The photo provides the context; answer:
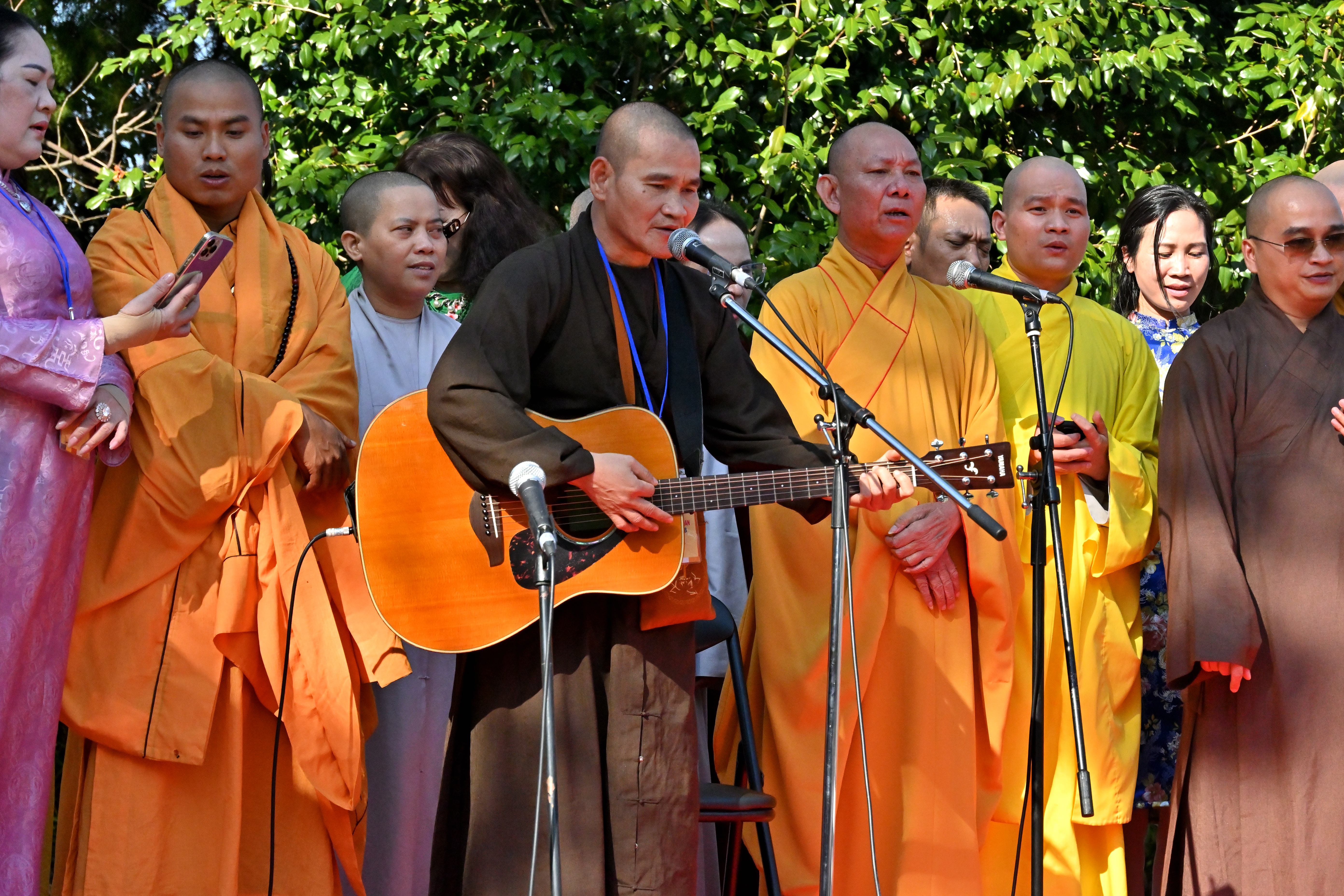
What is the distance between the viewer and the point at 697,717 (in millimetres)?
4785

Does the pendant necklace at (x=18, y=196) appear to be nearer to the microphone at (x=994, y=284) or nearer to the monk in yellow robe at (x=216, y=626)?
the monk in yellow robe at (x=216, y=626)

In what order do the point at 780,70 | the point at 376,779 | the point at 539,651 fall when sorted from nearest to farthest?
1. the point at 539,651
2. the point at 376,779
3. the point at 780,70

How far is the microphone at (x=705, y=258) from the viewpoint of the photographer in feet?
10.6

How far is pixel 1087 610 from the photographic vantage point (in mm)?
4738

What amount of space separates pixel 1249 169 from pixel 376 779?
193 inches

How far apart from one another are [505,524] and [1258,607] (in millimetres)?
2334

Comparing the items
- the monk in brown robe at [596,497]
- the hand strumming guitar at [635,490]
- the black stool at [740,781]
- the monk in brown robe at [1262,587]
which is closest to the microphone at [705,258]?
the monk in brown robe at [596,497]


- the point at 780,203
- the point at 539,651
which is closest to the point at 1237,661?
the point at 539,651

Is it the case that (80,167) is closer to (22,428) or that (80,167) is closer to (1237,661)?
(22,428)

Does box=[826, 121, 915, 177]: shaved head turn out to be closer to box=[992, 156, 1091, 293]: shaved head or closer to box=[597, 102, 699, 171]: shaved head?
box=[992, 156, 1091, 293]: shaved head

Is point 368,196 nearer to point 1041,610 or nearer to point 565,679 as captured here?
point 565,679

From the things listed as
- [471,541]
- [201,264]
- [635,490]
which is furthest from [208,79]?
[635,490]

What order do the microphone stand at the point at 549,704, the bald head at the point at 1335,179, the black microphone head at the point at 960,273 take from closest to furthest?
the microphone stand at the point at 549,704
the black microphone head at the point at 960,273
the bald head at the point at 1335,179

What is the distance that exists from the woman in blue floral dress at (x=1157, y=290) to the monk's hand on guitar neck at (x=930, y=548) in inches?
34.3
